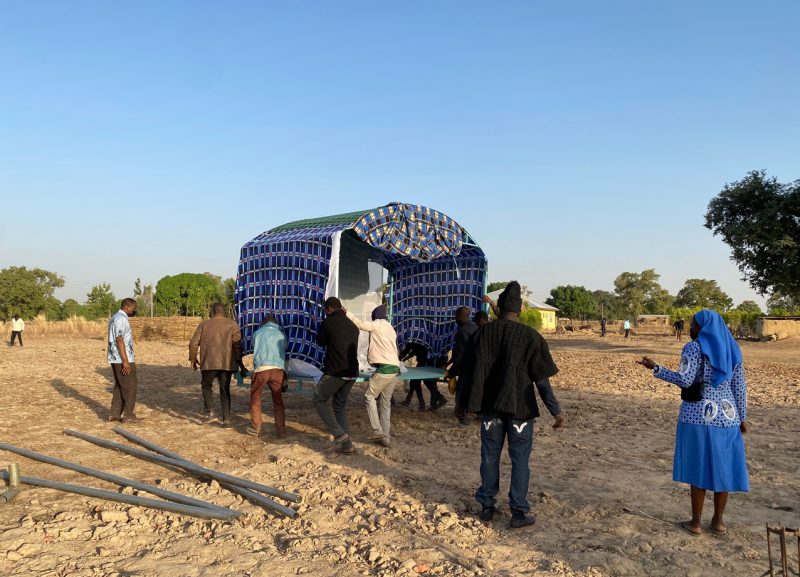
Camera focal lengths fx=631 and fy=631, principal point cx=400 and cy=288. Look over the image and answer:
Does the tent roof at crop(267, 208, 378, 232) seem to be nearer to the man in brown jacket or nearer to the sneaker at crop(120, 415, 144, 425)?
the man in brown jacket

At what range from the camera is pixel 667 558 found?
466 cm

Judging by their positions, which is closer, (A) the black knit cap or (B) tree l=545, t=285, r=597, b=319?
(A) the black knit cap

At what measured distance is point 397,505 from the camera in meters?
5.84

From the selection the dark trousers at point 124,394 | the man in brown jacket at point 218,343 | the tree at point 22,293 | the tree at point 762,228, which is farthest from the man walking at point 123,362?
the tree at point 22,293

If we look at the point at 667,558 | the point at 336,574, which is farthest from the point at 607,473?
the point at 336,574

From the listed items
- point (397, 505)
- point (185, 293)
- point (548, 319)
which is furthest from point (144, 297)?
point (397, 505)

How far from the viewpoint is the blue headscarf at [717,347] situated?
5094 mm

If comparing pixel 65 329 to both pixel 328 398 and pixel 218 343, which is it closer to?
pixel 218 343

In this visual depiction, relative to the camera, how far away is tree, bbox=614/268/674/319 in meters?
80.8

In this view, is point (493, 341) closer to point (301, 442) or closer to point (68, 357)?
point (301, 442)

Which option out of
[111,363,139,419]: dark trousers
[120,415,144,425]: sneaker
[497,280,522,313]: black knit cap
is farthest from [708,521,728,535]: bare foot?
[120,415,144,425]: sneaker

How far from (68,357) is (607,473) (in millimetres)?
20453

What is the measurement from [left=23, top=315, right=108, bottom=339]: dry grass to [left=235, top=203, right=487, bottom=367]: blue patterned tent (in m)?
31.2

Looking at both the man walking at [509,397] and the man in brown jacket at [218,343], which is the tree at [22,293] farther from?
the man walking at [509,397]
